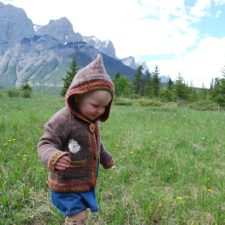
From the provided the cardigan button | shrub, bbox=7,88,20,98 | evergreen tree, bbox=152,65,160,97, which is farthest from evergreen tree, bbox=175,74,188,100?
the cardigan button

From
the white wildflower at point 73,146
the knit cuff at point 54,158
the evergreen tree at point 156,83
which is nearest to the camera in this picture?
the knit cuff at point 54,158

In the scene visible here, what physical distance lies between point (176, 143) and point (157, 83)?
58.5m

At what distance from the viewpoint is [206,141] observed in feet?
28.6

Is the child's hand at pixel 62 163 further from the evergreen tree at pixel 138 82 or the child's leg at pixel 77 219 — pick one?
the evergreen tree at pixel 138 82

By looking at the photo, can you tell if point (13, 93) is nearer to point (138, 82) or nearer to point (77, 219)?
point (77, 219)

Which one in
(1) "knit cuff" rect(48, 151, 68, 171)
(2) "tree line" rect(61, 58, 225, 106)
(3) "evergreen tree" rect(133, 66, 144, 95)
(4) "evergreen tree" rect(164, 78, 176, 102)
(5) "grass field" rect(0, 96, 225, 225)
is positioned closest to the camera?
(1) "knit cuff" rect(48, 151, 68, 171)

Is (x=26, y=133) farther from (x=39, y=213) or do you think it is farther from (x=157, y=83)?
(x=157, y=83)

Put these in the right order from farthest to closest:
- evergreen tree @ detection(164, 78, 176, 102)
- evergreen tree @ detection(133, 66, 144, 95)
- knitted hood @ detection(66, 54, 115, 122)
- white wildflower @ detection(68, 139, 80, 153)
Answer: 1. evergreen tree @ detection(133, 66, 144, 95)
2. evergreen tree @ detection(164, 78, 176, 102)
3. white wildflower @ detection(68, 139, 80, 153)
4. knitted hood @ detection(66, 54, 115, 122)

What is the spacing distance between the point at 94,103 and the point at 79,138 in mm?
351

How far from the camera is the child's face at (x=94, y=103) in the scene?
2.97 m

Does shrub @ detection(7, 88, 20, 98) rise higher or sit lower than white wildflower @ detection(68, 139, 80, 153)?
higher

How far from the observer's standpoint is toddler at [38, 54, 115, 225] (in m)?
2.96

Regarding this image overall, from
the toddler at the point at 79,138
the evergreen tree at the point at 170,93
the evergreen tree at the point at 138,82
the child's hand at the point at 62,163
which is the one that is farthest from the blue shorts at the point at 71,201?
the evergreen tree at the point at 138,82

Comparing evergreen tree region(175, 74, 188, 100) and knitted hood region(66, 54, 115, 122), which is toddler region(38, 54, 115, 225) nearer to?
knitted hood region(66, 54, 115, 122)
